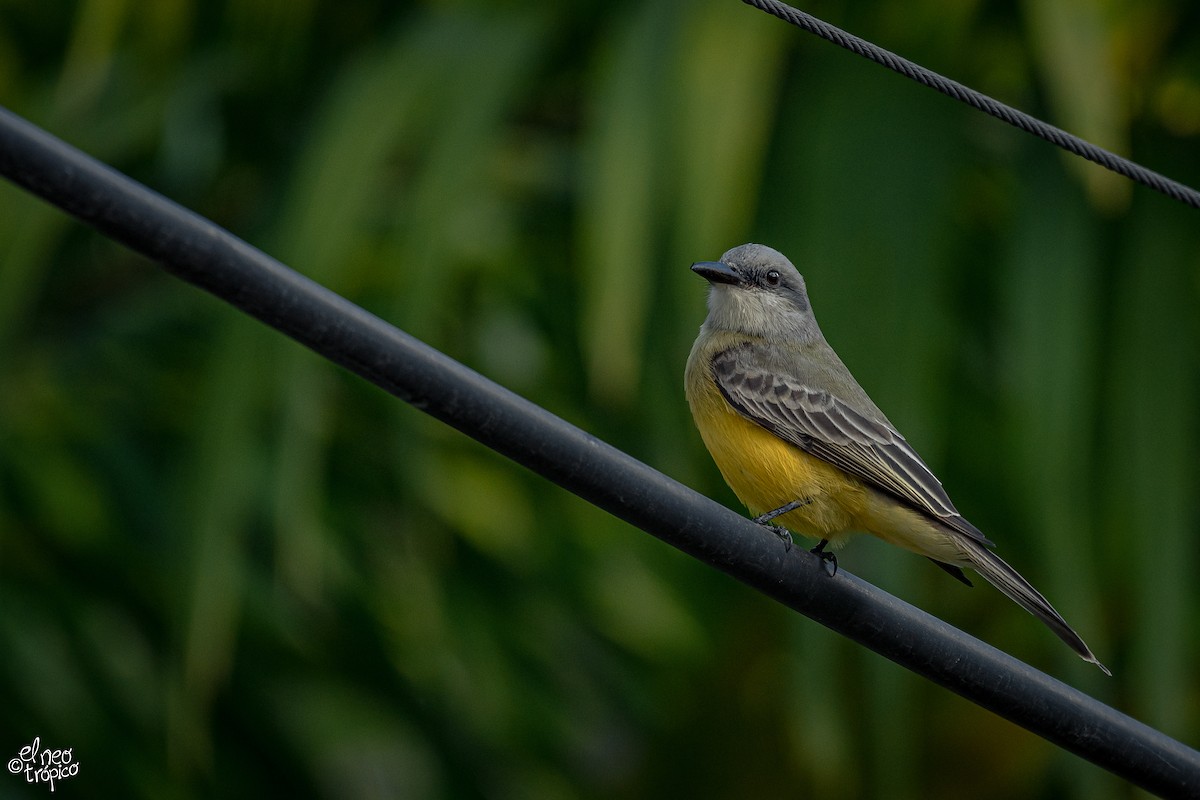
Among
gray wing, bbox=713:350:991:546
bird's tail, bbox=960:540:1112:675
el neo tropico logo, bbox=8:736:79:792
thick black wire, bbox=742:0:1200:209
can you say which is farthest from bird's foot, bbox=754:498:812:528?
el neo tropico logo, bbox=8:736:79:792

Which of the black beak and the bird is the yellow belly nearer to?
the bird

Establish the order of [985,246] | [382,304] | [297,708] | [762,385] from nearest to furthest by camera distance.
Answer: [762,385] < [985,246] < [382,304] < [297,708]

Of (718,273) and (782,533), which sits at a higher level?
(718,273)

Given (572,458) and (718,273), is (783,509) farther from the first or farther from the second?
(572,458)

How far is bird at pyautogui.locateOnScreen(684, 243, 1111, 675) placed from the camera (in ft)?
14.5

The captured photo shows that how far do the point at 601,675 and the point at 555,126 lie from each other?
4346 millimetres

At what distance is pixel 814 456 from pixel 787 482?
12 centimetres

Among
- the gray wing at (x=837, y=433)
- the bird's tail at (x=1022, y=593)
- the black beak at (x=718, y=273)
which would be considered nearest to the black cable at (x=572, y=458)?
the bird's tail at (x=1022, y=593)

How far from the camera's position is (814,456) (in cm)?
459

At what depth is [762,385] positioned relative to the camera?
477 centimetres

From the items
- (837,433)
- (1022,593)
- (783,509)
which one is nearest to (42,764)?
(783,509)

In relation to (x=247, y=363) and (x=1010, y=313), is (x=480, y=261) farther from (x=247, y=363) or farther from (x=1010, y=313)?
(x=1010, y=313)

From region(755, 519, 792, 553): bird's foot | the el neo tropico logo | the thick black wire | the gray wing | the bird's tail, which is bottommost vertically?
the el neo tropico logo

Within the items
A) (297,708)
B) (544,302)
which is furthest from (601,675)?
(544,302)
